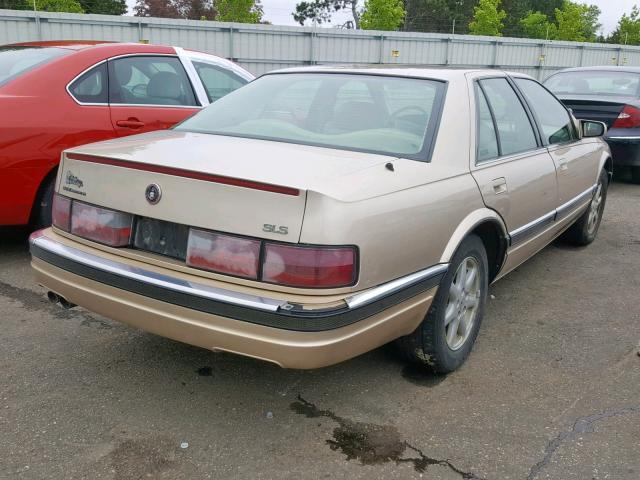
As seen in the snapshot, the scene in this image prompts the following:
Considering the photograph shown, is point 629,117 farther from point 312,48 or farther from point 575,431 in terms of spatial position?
point 312,48

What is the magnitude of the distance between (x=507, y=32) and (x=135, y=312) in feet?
219

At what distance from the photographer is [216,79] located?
19.0ft

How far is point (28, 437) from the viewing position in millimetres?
2543

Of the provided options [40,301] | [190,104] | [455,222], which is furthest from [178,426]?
[190,104]

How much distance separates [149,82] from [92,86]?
547 millimetres

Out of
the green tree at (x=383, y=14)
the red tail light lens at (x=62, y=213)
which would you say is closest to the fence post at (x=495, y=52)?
the green tree at (x=383, y=14)

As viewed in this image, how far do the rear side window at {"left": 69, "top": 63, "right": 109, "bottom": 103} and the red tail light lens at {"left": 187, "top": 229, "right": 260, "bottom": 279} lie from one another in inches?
109

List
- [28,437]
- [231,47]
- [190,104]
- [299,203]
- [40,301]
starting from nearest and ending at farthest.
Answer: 1. [299,203]
2. [28,437]
3. [40,301]
4. [190,104]
5. [231,47]

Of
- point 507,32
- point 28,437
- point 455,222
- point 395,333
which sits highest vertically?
point 507,32

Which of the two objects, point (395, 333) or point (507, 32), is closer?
point (395, 333)

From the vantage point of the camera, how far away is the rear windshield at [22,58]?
463cm

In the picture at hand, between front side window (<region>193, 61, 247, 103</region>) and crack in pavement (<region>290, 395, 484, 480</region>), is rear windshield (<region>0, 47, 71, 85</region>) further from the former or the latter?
crack in pavement (<region>290, 395, 484, 480</region>)

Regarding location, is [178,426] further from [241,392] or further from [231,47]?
[231,47]

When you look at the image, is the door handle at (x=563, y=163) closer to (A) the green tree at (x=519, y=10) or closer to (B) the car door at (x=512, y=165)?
(B) the car door at (x=512, y=165)
